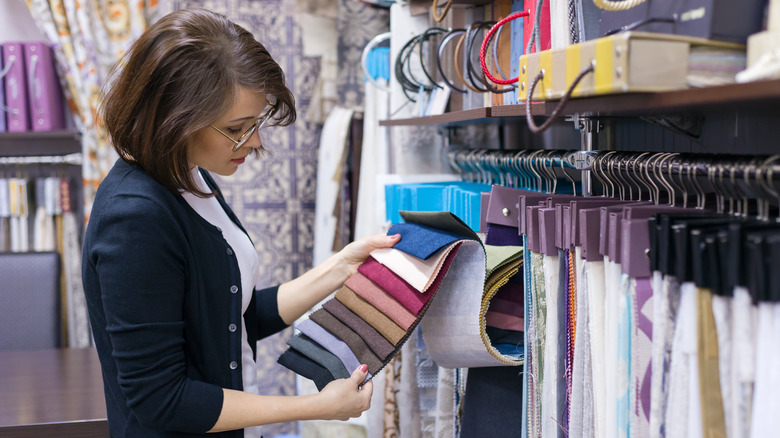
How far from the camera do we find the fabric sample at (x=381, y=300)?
123 cm

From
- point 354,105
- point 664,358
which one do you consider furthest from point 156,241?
point 354,105

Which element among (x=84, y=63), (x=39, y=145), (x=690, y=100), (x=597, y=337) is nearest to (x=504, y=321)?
(x=597, y=337)

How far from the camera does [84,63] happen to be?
126 inches

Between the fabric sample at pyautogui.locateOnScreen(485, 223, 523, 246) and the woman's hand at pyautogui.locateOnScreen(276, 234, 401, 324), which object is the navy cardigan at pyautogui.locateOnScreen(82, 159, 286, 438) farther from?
the fabric sample at pyautogui.locateOnScreen(485, 223, 523, 246)

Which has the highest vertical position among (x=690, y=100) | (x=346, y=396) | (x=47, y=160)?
(x=47, y=160)

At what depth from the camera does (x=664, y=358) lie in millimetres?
790

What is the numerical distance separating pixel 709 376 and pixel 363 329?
69cm

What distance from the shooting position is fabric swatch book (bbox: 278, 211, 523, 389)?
1.21 metres

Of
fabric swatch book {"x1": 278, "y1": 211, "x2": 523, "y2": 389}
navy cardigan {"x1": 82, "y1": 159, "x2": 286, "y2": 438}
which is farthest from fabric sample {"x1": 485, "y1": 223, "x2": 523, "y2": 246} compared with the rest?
navy cardigan {"x1": 82, "y1": 159, "x2": 286, "y2": 438}

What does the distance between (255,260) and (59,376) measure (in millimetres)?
887

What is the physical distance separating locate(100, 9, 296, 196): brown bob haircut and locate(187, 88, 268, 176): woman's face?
0.7 inches

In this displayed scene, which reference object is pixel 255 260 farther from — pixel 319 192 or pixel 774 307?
pixel 319 192

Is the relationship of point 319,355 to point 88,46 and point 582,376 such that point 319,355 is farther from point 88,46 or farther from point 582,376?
point 88,46

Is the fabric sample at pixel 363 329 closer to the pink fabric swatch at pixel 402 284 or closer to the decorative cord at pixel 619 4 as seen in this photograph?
the pink fabric swatch at pixel 402 284
